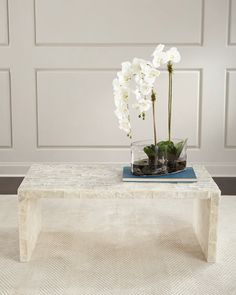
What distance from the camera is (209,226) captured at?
2656 mm

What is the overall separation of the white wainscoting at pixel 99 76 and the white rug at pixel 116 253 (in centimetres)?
88

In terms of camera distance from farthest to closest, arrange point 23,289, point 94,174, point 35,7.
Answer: point 35,7 → point 94,174 → point 23,289

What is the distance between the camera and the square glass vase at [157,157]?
9.00 ft

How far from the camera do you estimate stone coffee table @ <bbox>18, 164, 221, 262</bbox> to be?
2633 mm

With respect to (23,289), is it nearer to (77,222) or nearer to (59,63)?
(77,222)

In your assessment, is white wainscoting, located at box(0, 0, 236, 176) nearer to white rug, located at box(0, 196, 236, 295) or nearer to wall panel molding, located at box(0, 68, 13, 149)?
wall panel molding, located at box(0, 68, 13, 149)

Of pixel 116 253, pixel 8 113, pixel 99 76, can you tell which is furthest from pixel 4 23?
pixel 116 253

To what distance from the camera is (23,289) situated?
7.89ft

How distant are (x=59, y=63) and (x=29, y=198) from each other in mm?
1923

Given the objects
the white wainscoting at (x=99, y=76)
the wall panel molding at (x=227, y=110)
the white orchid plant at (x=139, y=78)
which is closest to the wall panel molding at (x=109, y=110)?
the white wainscoting at (x=99, y=76)

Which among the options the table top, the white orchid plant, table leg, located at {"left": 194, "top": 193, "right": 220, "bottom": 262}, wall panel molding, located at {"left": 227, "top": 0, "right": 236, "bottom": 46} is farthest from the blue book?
wall panel molding, located at {"left": 227, "top": 0, "right": 236, "bottom": 46}

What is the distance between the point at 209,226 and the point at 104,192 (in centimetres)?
51

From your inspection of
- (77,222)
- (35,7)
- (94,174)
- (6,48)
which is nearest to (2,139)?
(6,48)

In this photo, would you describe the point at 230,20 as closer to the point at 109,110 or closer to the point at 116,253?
the point at 109,110
